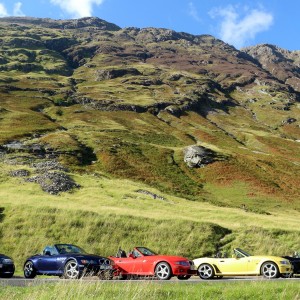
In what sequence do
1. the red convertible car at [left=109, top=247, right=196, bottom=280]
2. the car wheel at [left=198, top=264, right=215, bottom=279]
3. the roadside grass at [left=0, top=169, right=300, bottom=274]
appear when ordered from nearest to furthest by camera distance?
the red convertible car at [left=109, top=247, right=196, bottom=280], the car wheel at [left=198, top=264, right=215, bottom=279], the roadside grass at [left=0, top=169, right=300, bottom=274]

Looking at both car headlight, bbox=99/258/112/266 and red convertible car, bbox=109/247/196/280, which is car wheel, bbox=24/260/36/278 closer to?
car headlight, bbox=99/258/112/266

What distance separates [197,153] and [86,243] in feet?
159

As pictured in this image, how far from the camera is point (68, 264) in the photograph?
60.0 feet

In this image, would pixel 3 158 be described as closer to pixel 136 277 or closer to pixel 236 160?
pixel 236 160

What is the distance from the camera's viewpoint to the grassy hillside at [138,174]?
33.0 metres

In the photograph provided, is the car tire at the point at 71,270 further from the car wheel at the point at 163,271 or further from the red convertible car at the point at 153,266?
the car wheel at the point at 163,271

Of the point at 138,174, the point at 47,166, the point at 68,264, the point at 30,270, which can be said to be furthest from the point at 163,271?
the point at 138,174

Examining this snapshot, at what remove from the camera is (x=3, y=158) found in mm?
64250

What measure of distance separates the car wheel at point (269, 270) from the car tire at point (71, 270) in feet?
28.5

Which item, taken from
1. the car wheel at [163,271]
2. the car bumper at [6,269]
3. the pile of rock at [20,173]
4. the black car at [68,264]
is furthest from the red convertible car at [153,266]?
the pile of rock at [20,173]

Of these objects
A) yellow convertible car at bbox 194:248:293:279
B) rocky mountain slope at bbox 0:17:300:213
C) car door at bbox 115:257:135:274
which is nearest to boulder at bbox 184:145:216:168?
rocky mountain slope at bbox 0:17:300:213

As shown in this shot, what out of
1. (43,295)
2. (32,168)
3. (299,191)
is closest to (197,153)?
(299,191)

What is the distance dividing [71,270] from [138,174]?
48922 mm

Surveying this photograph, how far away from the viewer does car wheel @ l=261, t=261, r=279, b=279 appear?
18.9 m
